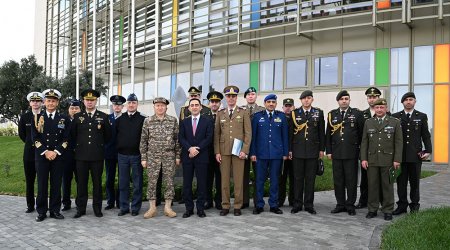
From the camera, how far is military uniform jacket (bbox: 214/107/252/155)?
23.6 ft

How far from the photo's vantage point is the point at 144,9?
83.8 feet

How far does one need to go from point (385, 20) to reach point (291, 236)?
12307 mm

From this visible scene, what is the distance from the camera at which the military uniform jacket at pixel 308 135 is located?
7344 mm

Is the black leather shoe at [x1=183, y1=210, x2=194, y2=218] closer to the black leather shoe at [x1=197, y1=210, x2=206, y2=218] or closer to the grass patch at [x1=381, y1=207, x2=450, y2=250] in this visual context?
the black leather shoe at [x1=197, y1=210, x2=206, y2=218]

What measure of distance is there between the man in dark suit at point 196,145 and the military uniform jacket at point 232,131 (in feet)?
0.62

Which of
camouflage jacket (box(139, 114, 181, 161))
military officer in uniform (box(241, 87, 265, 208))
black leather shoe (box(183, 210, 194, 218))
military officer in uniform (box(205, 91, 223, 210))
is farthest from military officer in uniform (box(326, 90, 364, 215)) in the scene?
camouflage jacket (box(139, 114, 181, 161))

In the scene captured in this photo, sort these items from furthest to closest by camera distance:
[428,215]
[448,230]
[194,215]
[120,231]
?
1. [194,215]
2. [428,215]
3. [120,231]
4. [448,230]

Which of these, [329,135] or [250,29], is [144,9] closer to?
[250,29]

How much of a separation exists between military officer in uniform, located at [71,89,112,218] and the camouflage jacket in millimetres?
689

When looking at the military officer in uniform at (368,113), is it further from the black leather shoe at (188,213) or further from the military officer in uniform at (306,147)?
the black leather shoe at (188,213)

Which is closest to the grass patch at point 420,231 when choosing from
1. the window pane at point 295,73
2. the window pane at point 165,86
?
the window pane at point 295,73

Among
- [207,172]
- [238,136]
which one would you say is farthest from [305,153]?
[207,172]

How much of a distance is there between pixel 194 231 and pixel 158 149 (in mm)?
1686

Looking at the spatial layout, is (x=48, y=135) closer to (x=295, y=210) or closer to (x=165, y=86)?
(x=295, y=210)
